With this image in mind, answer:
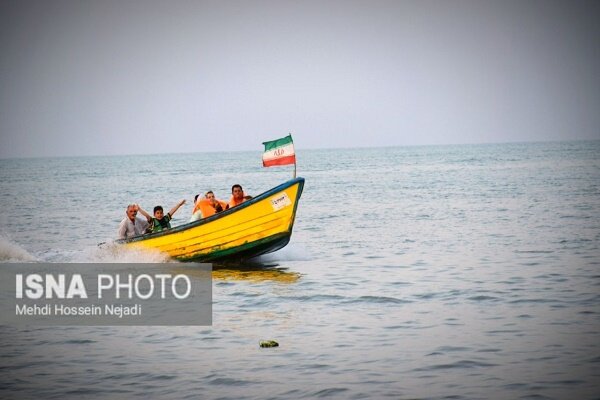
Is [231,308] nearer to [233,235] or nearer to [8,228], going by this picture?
[233,235]

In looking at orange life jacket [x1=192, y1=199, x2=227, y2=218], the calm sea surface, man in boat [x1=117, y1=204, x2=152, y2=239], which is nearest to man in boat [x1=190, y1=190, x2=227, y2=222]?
orange life jacket [x1=192, y1=199, x2=227, y2=218]

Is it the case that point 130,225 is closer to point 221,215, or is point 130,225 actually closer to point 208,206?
point 208,206

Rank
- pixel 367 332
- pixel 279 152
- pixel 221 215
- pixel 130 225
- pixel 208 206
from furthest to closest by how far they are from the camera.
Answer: pixel 130 225, pixel 208 206, pixel 221 215, pixel 279 152, pixel 367 332

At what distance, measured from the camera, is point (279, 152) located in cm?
1619

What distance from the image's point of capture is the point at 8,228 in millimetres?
29141

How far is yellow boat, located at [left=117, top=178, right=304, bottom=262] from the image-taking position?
1633 cm

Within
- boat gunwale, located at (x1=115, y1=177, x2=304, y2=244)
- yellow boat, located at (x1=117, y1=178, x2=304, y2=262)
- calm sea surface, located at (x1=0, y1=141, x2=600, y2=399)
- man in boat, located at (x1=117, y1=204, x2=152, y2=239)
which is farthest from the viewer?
man in boat, located at (x1=117, y1=204, x2=152, y2=239)

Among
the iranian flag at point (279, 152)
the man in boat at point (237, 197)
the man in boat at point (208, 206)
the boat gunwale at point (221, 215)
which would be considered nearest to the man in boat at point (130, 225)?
the boat gunwale at point (221, 215)

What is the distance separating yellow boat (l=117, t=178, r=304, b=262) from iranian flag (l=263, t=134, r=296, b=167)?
1.63 ft

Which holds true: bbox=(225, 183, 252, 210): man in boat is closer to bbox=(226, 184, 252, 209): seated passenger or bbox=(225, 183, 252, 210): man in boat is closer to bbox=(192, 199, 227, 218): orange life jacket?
bbox=(226, 184, 252, 209): seated passenger

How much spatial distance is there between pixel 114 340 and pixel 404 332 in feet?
13.1

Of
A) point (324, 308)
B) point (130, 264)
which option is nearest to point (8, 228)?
point (130, 264)

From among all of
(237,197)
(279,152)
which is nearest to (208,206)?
(237,197)

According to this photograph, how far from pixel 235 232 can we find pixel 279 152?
1976 millimetres
